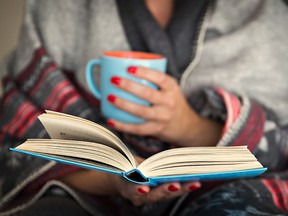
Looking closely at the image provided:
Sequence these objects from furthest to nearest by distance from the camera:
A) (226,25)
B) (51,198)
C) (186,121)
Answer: (226,25) < (186,121) < (51,198)

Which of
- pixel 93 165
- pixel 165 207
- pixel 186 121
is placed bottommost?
pixel 165 207

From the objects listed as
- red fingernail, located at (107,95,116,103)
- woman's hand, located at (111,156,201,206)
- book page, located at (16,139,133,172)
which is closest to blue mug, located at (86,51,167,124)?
red fingernail, located at (107,95,116,103)

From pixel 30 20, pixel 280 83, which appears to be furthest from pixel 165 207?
pixel 30 20

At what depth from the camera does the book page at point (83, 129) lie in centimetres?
42

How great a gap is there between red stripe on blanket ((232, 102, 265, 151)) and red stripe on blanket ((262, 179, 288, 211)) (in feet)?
0.24

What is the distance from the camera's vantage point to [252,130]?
2.28ft

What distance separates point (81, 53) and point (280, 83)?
1.57ft

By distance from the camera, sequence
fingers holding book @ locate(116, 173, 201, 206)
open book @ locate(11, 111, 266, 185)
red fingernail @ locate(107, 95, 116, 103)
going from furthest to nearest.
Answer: red fingernail @ locate(107, 95, 116, 103) → fingers holding book @ locate(116, 173, 201, 206) → open book @ locate(11, 111, 266, 185)

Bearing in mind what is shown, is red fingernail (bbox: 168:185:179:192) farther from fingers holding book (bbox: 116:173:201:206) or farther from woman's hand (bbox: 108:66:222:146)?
woman's hand (bbox: 108:66:222:146)

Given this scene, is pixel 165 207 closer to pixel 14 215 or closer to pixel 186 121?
pixel 186 121

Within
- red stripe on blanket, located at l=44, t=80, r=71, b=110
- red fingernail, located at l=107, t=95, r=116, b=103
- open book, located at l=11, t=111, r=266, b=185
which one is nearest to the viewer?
open book, located at l=11, t=111, r=266, b=185

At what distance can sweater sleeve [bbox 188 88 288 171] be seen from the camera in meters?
0.68

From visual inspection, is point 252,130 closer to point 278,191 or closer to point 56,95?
point 278,191

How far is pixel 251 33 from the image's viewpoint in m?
0.81
